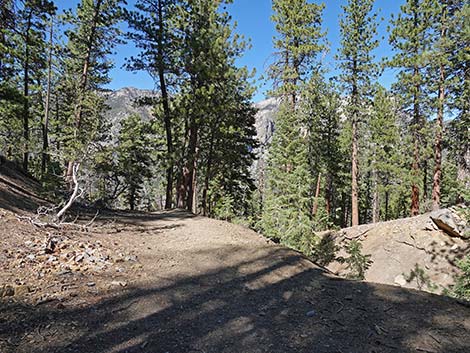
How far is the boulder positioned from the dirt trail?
893 cm

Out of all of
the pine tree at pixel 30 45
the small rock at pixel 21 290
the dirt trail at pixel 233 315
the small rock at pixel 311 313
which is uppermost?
the pine tree at pixel 30 45

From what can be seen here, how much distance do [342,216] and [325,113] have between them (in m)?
13.8

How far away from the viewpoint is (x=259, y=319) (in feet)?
12.6

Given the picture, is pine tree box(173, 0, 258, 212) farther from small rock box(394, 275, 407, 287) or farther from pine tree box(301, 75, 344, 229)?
small rock box(394, 275, 407, 287)

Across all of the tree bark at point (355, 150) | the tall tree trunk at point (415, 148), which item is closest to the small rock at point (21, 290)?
the tree bark at point (355, 150)

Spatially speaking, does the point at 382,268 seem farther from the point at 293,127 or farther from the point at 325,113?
the point at 325,113

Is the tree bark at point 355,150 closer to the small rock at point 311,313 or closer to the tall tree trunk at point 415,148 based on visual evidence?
the tall tree trunk at point 415,148

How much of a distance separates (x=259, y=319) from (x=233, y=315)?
1.15 ft

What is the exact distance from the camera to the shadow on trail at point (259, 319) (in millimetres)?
3188

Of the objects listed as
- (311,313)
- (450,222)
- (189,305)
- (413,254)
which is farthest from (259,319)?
(450,222)

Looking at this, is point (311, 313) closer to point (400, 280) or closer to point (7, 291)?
point (7, 291)

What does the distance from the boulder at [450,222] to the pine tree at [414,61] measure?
13.4 ft

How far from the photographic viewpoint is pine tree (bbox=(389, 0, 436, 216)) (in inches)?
567

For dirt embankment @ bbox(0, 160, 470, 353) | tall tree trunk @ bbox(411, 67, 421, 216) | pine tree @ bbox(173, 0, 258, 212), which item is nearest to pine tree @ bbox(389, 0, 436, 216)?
tall tree trunk @ bbox(411, 67, 421, 216)
